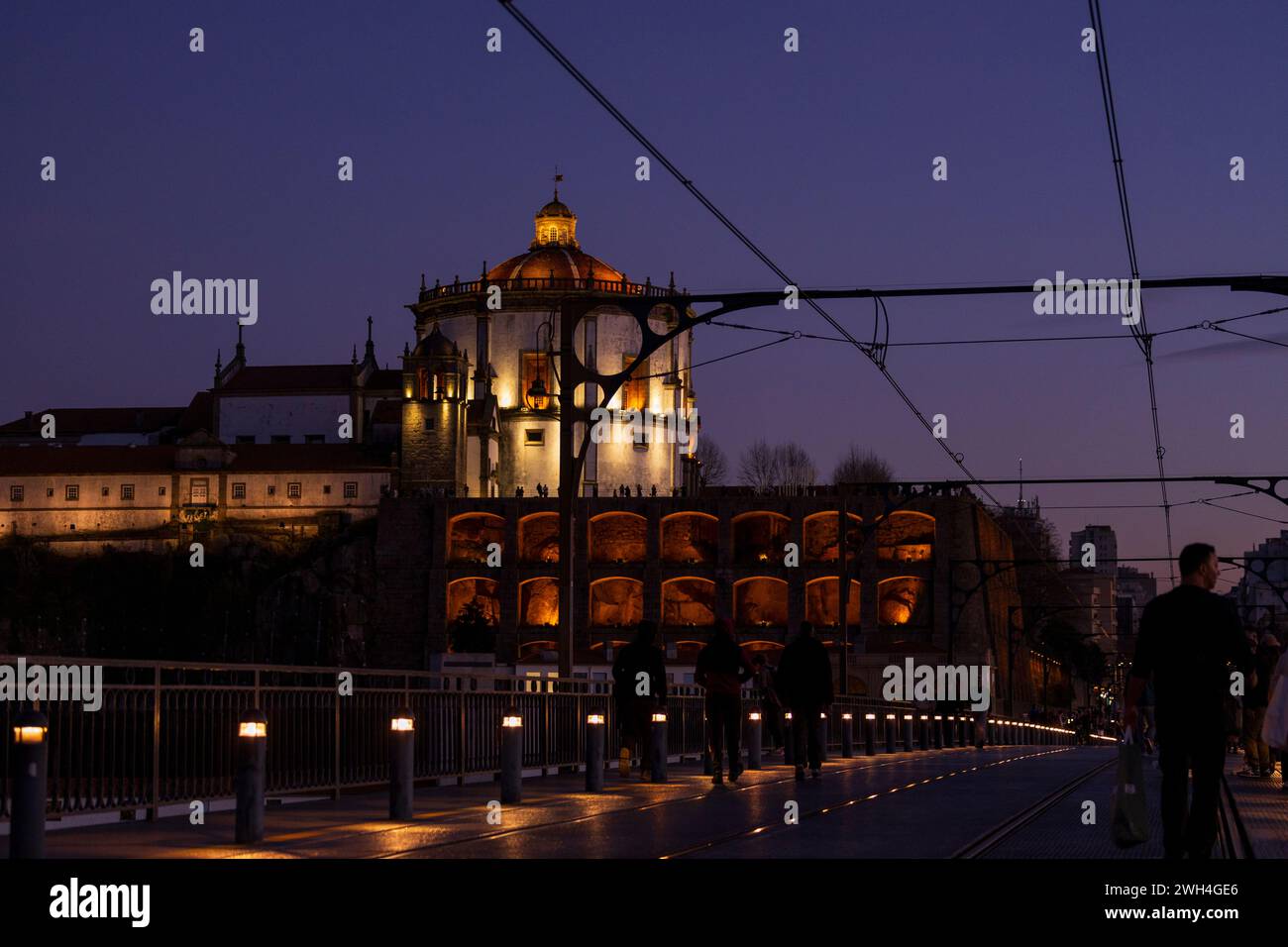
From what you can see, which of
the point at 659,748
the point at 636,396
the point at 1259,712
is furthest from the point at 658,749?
the point at 636,396

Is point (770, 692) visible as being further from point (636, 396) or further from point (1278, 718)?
point (636, 396)

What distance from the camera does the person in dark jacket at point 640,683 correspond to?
856 inches

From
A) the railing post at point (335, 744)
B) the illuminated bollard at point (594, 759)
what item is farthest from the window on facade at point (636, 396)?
the railing post at point (335, 744)

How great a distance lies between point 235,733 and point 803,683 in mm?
7374

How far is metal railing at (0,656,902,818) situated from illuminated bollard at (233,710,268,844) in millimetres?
1655

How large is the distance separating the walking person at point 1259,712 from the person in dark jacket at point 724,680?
5587 mm

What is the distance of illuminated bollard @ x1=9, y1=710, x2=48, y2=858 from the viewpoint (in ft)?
35.1

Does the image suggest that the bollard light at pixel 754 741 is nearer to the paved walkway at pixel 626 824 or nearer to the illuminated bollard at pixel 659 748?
the paved walkway at pixel 626 824

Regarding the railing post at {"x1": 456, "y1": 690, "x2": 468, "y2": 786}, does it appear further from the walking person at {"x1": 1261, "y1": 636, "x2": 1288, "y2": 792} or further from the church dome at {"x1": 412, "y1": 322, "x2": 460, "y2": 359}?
the church dome at {"x1": 412, "y1": 322, "x2": 460, "y2": 359}

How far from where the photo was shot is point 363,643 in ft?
371

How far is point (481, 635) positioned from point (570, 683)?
83.8 m

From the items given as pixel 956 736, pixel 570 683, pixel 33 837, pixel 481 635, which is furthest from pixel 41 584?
pixel 33 837

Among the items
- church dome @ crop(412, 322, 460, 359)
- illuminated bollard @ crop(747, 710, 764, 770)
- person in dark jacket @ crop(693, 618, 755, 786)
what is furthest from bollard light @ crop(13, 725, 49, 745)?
church dome @ crop(412, 322, 460, 359)
